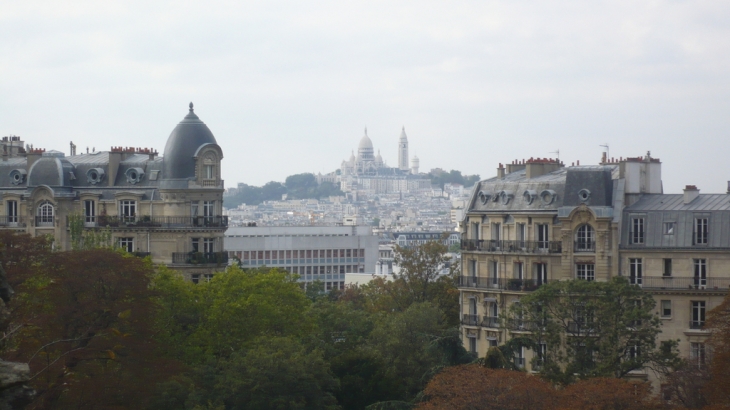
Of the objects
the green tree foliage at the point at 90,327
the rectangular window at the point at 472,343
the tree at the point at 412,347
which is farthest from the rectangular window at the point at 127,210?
the rectangular window at the point at 472,343

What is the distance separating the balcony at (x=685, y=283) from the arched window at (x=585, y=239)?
3231 millimetres

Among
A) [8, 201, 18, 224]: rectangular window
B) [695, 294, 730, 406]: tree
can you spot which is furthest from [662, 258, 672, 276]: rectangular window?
[8, 201, 18, 224]: rectangular window

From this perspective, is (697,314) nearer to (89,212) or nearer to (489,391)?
(489,391)

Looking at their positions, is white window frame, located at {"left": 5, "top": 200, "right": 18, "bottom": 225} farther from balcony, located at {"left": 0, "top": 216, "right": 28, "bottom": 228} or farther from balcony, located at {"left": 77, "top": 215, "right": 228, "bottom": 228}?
balcony, located at {"left": 77, "top": 215, "right": 228, "bottom": 228}

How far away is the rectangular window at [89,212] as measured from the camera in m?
85.6

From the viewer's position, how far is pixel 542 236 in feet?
245

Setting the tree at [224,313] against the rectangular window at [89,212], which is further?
the rectangular window at [89,212]

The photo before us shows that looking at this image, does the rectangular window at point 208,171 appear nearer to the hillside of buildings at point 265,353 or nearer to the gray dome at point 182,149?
the gray dome at point 182,149

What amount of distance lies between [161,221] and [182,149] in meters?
4.21

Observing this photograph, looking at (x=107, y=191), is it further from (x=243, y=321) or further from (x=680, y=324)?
(x=680, y=324)

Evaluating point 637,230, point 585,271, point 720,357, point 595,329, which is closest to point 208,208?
point 585,271

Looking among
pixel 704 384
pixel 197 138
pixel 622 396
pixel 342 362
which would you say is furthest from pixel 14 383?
pixel 197 138

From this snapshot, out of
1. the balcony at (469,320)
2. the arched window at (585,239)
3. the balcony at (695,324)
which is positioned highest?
the arched window at (585,239)

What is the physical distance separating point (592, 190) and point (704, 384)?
20.3m
